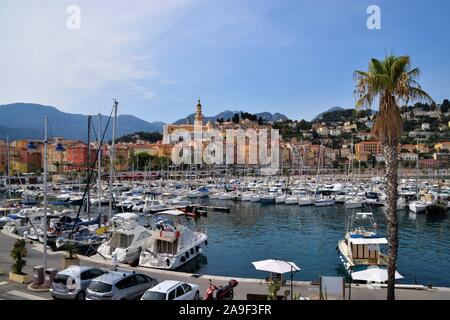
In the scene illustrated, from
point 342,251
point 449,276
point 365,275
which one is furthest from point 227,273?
point 449,276

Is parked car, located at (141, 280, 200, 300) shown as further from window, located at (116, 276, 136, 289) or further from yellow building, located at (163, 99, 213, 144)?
yellow building, located at (163, 99, 213, 144)

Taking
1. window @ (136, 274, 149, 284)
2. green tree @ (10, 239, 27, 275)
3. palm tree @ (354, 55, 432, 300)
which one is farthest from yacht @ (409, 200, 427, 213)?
A: green tree @ (10, 239, 27, 275)

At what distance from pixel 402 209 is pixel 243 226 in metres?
18.0

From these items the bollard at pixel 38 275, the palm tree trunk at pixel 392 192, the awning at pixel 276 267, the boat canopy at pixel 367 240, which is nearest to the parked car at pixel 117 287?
the bollard at pixel 38 275

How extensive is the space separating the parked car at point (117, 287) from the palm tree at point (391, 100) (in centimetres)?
589

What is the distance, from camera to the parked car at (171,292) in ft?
28.2

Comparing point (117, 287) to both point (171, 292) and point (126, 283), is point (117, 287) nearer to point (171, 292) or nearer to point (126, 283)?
point (126, 283)

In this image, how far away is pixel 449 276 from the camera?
56.0 ft

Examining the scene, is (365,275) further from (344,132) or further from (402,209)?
(344,132)

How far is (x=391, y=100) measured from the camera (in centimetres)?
853

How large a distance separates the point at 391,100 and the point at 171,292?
248 inches

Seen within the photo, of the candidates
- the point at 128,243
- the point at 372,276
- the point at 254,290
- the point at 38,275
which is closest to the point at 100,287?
the point at 38,275
